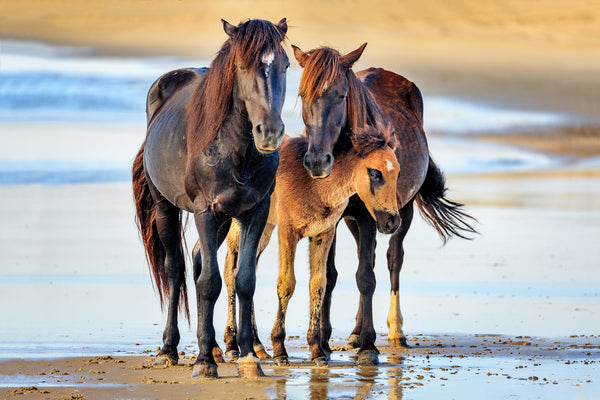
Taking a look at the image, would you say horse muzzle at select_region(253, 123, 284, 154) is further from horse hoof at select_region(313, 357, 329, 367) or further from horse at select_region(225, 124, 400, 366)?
horse hoof at select_region(313, 357, 329, 367)

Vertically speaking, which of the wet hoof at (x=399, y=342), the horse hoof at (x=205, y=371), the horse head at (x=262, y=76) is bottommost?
the horse hoof at (x=205, y=371)

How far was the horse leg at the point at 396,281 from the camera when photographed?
1016cm

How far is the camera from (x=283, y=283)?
28.9 ft

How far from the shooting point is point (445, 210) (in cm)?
1141

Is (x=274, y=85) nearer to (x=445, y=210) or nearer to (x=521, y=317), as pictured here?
(x=445, y=210)

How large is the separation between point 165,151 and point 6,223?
11.6 meters

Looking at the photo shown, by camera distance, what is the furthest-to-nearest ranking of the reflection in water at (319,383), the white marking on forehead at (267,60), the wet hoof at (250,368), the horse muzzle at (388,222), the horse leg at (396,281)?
the horse leg at (396,281) < the horse muzzle at (388,222) < the wet hoof at (250,368) < the white marking on forehead at (267,60) < the reflection in water at (319,383)

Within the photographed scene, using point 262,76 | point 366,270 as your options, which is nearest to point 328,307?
point 366,270

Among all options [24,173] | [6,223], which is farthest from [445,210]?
[24,173]

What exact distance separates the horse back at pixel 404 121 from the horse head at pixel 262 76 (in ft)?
8.50

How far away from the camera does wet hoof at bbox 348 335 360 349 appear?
9.78 m

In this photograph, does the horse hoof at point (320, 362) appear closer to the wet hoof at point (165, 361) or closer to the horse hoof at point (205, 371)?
the horse hoof at point (205, 371)

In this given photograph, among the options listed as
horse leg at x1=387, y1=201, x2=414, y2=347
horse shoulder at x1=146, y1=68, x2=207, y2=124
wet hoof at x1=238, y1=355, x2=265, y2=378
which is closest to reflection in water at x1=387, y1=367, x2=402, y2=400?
wet hoof at x1=238, y1=355, x2=265, y2=378

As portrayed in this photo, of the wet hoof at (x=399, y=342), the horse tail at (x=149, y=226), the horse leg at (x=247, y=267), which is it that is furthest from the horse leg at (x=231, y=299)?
the wet hoof at (x=399, y=342)
